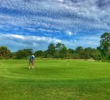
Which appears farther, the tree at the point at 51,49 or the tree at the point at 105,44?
the tree at the point at 105,44

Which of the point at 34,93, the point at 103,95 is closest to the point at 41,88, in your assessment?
the point at 34,93

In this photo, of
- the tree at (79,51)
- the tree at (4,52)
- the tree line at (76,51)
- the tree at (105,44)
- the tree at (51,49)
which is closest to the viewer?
the tree at (4,52)

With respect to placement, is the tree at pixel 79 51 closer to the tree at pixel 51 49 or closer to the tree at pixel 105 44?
the tree at pixel 105 44

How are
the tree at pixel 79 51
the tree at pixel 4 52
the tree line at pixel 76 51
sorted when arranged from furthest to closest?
1. the tree at pixel 79 51
2. the tree line at pixel 76 51
3. the tree at pixel 4 52

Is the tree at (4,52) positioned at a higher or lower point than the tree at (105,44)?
lower

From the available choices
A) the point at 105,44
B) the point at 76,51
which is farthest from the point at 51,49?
the point at 105,44

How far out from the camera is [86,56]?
121250 millimetres

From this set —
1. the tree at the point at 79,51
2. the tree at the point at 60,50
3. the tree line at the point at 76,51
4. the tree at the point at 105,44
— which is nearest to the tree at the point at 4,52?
the tree line at the point at 76,51

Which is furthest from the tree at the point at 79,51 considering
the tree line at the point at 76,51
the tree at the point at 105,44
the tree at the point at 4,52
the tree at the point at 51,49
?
the tree at the point at 4,52

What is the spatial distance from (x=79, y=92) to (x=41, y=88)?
2.33m

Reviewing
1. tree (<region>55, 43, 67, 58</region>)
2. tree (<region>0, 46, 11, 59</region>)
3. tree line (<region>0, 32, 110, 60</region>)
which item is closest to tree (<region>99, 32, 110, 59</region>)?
tree line (<region>0, 32, 110, 60</region>)

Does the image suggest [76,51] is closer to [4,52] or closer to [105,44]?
[105,44]

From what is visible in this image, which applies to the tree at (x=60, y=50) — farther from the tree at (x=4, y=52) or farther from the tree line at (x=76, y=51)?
the tree at (x=4, y=52)

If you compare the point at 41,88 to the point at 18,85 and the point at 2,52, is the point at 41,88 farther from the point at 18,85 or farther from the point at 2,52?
the point at 2,52
